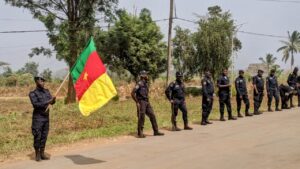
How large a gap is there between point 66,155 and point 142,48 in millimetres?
31332

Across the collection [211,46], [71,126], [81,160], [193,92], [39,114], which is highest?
[211,46]

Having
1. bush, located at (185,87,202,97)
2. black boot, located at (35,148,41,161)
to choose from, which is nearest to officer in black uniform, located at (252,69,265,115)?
black boot, located at (35,148,41,161)

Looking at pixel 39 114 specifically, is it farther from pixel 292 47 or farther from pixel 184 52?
pixel 292 47

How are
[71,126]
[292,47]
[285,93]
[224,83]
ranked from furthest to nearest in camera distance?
[292,47], [285,93], [71,126], [224,83]

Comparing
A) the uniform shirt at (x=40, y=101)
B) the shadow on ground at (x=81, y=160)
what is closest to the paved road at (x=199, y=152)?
the shadow on ground at (x=81, y=160)

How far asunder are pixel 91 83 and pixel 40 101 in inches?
49.6

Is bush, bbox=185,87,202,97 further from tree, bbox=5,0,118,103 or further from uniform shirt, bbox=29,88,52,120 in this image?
uniform shirt, bbox=29,88,52,120

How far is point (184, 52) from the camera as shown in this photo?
40.6m

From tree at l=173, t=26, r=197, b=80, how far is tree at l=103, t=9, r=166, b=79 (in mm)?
2021

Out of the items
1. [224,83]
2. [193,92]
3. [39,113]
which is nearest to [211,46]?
[193,92]

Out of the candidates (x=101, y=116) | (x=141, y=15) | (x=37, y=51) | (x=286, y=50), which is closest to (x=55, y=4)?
(x=37, y=51)

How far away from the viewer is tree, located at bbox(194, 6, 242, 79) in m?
37.8

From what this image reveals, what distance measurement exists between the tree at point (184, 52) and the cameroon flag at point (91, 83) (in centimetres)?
3034

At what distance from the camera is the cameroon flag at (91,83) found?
9.38 meters
